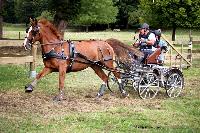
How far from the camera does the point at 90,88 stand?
603 inches

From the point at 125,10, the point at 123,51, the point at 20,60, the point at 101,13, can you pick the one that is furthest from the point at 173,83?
the point at 125,10

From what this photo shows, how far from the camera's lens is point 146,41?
14.1 metres

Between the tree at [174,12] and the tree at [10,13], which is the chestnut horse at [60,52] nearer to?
the tree at [174,12]

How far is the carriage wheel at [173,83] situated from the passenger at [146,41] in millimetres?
900

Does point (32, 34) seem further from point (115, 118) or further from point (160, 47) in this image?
point (160, 47)

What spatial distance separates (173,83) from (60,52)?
12.4 ft

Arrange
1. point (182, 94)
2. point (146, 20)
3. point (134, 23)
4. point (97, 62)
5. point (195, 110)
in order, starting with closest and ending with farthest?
point (195, 110) → point (97, 62) → point (182, 94) → point (146, 20) → point (134, 23)

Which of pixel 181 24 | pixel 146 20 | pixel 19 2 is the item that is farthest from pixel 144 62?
pixel 19 2

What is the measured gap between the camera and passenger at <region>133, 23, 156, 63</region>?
14094 millimetres

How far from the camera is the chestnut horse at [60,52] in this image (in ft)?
40.8

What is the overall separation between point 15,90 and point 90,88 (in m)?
2.52

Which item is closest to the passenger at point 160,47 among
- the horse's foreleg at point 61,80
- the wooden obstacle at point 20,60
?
the horse's foreleg at point 61,80

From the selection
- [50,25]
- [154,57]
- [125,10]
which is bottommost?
[154,57]

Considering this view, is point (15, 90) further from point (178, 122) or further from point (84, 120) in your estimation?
point (178, 122)
